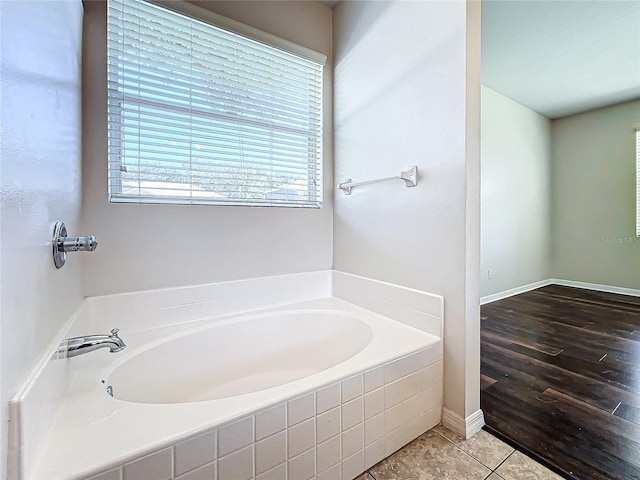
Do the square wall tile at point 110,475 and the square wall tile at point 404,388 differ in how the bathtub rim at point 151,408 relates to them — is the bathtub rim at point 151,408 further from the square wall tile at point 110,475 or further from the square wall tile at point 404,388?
the square wall tile at point 404,388

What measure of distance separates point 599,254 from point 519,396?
384cm

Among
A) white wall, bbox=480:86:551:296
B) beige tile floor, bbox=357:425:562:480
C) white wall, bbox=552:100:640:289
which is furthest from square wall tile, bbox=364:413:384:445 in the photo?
white wall, bbox=552:100:640:289

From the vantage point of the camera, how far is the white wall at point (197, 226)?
1432 millimetres

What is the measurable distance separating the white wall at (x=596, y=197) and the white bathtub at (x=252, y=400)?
4.35 metres

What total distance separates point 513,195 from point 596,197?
4.71 ft

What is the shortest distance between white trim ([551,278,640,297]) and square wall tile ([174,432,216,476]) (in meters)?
5.44

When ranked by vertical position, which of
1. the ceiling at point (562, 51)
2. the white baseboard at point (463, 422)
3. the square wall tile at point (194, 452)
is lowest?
the white baseboard at point (463, 422)

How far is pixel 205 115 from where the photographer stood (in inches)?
67.3

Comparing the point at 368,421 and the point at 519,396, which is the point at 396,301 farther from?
the point at 519,396

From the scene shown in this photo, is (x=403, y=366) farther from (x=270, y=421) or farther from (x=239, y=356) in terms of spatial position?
(x=239, y=356)

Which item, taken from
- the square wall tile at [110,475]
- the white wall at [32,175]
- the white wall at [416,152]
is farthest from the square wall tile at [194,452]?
the white wall at [416,152]

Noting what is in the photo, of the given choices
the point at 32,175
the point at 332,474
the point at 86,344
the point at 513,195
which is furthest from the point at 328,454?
the point at 513,195

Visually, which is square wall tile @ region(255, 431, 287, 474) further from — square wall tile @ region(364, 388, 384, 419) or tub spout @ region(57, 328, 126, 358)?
tub spout @ region(57, 328, 126, 358)

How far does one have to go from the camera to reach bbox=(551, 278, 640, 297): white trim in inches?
152
